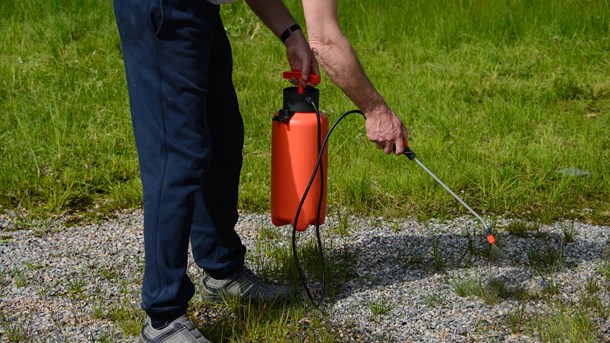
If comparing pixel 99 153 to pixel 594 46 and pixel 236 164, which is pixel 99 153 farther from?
pixel 594 46

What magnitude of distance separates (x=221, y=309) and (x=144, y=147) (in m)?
0.89

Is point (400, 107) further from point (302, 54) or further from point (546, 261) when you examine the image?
point (302, 54)

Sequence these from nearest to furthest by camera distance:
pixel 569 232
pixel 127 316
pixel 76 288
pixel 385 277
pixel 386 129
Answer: pixel 386 129 → pixel 127 316 → pixel 76 288 → pixel 385 277 → pixel 569 232

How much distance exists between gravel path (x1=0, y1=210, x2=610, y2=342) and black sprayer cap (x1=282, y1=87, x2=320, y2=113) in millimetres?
805

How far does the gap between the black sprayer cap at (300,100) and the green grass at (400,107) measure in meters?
1.30

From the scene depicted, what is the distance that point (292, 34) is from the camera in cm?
351

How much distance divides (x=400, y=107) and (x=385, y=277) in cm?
220

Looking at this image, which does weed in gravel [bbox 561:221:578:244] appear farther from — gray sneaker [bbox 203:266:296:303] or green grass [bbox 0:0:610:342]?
gray sneaker [bbox 203:266:296:303]

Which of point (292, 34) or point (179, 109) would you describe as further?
point (292, 34)

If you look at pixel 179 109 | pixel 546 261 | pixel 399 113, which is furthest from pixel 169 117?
A: pixel 399 113

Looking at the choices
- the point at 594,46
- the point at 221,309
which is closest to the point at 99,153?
the point at 221,309

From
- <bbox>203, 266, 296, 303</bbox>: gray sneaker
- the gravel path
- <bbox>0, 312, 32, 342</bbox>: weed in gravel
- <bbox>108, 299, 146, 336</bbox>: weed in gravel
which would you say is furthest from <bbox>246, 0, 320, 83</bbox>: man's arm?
<bbox>0, 312, 32, 342</bbox>: weed in gravel

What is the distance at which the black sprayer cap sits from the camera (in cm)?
350

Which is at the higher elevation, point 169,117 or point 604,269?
point 169,117
